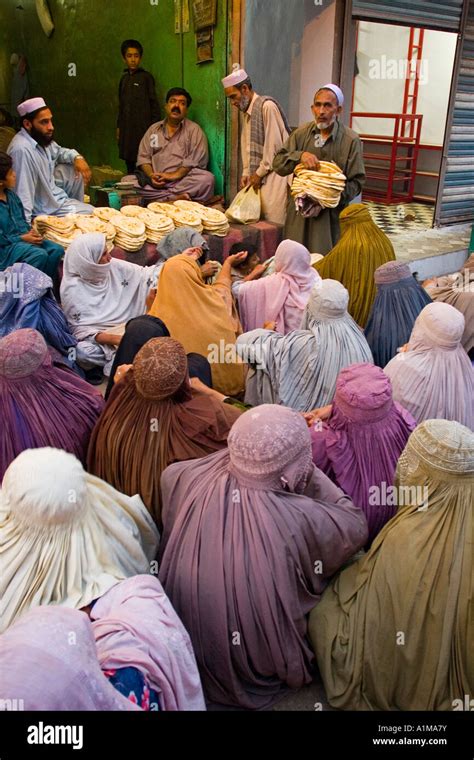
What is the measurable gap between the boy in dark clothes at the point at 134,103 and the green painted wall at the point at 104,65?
8.0 inches

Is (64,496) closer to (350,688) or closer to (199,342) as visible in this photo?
(350,688)

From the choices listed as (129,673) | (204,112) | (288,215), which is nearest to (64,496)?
(129,673)

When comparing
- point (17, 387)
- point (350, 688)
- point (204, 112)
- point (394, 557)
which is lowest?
point (350, 688)

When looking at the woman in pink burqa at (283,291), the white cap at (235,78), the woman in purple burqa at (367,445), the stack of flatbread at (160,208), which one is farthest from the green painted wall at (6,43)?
the woman in purple burqa at (367,445)

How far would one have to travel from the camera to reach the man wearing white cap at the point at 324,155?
528 centimetres

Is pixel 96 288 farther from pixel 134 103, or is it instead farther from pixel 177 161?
pixel 134 103

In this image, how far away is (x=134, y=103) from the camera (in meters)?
7.33

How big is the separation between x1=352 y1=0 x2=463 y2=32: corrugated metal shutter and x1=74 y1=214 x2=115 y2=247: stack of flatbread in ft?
11.1

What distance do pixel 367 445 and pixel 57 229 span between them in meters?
3.36

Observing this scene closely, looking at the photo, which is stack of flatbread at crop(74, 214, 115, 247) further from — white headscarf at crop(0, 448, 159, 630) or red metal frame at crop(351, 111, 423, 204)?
red metal frame at crop(351, 111, 423, 204)

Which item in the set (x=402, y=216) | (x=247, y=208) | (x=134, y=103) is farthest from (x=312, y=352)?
(x=402, y=216)

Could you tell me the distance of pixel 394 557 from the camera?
2.06 m

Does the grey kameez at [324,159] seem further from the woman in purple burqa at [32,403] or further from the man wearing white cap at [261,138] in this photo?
the woman in purple burqa at [32,403]

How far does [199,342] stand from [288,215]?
2.52 meters
